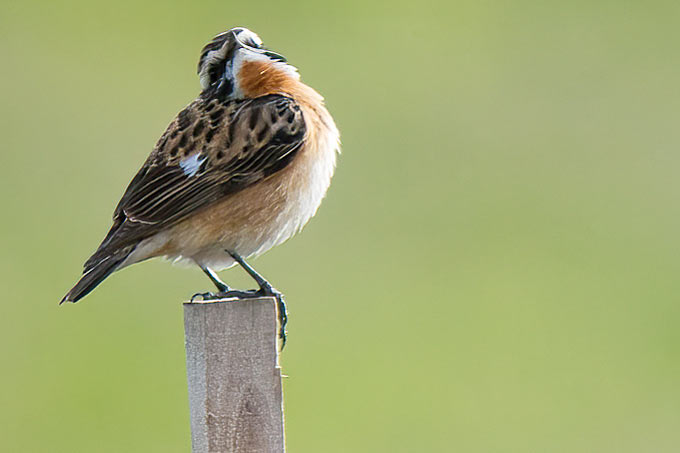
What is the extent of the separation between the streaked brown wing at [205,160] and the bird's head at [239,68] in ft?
0.28

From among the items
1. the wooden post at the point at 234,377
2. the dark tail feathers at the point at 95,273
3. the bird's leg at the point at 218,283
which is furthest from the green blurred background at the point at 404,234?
the wooden post at the point at 234,377

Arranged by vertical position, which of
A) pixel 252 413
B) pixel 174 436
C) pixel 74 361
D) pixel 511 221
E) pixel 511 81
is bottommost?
pixel 252 413

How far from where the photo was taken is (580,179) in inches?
805

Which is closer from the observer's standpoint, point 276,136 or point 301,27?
point 276,136

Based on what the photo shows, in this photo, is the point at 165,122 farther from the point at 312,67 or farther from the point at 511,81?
the point at 511,81

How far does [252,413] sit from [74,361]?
35.6 feet

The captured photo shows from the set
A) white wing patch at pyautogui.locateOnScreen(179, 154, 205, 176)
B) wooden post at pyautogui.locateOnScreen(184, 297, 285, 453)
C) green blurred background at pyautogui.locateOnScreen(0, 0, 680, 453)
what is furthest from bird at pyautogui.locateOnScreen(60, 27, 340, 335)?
green blurred background at pyautogui.locateOnScreen(0, 0, 680, 453)

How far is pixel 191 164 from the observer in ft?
20.6

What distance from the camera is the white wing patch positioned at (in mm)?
6251

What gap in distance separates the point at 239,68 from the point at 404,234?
38.4 feet

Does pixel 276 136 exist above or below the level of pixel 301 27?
below

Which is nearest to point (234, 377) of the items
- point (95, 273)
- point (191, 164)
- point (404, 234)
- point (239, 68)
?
point (95, 273)

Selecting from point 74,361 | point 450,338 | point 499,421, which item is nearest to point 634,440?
point 499,421

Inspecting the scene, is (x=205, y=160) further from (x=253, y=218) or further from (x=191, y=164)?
(x=253, y=218)
